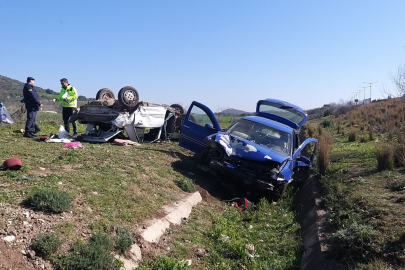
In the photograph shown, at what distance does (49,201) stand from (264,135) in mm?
5795

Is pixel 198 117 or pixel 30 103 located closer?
pixel 198 117

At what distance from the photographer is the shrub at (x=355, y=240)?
171 inches

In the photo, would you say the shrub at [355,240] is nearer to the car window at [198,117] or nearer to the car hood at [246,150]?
the car hood at [246,150]

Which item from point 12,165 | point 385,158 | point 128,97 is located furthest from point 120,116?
point 385,158

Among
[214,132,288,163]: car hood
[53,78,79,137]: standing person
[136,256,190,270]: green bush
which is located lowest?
[136,256,190,270]: green bush

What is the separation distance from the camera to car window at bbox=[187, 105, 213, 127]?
970 centimetres

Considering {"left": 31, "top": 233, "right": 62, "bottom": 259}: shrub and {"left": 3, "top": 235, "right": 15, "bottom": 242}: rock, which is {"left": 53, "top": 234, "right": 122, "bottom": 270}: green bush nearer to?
{"left": 31, "top": 233, "right": 62, "bottom": 259}: shrub

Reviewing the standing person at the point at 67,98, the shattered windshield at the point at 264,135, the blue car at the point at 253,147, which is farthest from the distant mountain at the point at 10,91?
the shattered windshield at the point at 264,135

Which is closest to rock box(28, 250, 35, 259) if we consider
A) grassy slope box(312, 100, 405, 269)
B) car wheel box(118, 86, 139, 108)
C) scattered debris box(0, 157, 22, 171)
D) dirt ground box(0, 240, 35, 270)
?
dirt ground box(0, 240, 35, 270)

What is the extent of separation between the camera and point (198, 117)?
9.81 meters

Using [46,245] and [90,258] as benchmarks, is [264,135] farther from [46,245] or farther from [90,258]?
[46,245]

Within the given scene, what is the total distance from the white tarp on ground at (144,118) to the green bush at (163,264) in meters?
6.63

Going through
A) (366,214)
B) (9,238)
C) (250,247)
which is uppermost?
(9,238)

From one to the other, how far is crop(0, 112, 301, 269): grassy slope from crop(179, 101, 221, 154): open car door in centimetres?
115
